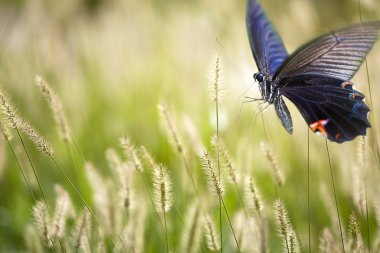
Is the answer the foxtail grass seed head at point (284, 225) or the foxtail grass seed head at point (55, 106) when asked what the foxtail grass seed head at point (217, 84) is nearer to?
the foxtail grass seed head at point (284, 225)

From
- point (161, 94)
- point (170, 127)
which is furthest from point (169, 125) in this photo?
point (161, 94)

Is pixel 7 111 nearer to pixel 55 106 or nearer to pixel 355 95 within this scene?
pixel 55 106

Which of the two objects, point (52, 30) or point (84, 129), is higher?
point (52, 30)

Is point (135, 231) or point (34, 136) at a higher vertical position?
point (34, 136)

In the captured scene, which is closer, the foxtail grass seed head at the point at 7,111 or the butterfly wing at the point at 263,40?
the foxtail grass seed head at the point at 7,111

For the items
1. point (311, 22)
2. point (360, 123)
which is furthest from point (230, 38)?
point (360, 123)

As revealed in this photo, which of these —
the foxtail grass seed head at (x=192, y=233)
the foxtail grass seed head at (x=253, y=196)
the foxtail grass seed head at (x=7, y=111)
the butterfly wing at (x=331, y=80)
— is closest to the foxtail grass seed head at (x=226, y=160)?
the foxtail grass seed head at (x=253, y=196)

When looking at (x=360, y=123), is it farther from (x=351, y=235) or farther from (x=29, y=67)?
(x=29, y=67)
